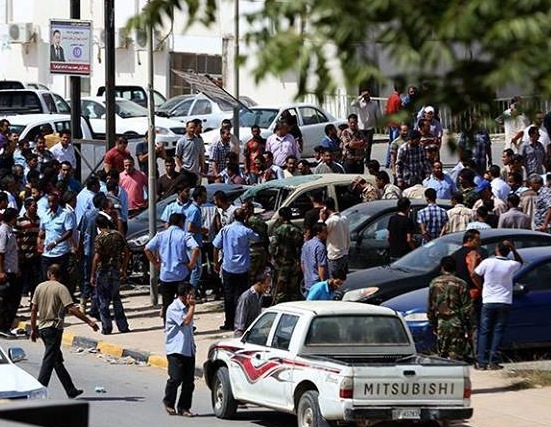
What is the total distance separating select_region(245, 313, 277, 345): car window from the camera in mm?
16438

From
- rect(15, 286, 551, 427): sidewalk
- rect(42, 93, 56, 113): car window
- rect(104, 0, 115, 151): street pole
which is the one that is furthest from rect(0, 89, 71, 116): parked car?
rect(15, 286, 551, 427): sidewalk

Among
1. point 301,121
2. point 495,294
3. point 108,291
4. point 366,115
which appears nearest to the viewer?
point 495,294

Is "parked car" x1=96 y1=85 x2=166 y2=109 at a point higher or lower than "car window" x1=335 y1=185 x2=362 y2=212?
higher

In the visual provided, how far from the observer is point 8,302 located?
23188 millimetres

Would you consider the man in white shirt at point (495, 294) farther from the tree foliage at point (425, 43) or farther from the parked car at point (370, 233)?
the tree foliage at point (425, 43)

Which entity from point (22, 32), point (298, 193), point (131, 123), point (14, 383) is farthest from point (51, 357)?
point (22, 32)

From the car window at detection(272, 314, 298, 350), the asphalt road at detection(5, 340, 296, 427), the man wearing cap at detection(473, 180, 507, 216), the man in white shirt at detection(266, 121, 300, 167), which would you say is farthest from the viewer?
the man in white shirt at detection(266, 121, 300, 167)

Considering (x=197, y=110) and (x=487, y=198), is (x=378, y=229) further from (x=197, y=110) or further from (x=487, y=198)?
(x=197, y=110)

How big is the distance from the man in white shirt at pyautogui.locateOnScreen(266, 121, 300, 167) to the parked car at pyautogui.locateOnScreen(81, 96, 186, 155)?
17.4 feet

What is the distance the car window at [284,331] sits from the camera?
15978 mm

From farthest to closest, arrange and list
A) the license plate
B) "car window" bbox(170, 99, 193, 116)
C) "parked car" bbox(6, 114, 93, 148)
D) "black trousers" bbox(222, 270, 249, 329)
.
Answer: "car window" bbox(170, 99, 193, 116), "parked car" bbox(6, 114, 93, 148), "black trousers" bbox(222, 270, 249, 329), the license plate

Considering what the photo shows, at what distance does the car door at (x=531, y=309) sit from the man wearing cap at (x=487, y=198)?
315cm

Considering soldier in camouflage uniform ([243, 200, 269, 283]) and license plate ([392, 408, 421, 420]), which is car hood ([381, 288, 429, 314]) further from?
license plate ([392, 408, 421, 420])

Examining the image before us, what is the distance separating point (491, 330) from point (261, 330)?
363 centimetres
